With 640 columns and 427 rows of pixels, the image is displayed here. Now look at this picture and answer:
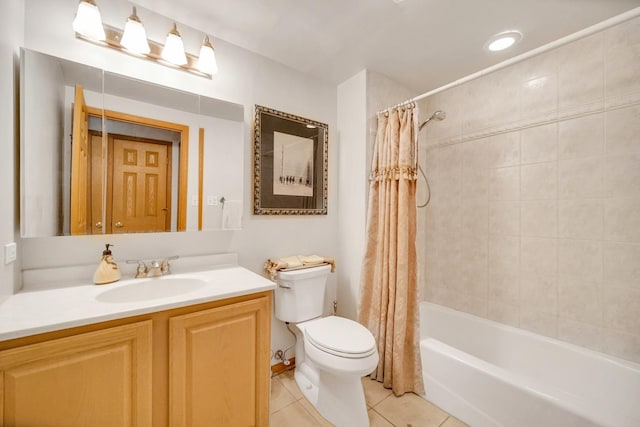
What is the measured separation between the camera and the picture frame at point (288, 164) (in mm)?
1782

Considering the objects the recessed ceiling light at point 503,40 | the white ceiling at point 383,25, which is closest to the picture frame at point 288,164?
the white ceiling at point 383,25

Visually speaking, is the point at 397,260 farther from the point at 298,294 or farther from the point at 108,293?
the point at 108,293

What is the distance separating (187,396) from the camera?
1.04 metres

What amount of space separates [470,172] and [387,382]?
5.62 ft

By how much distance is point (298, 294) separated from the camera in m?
1.72

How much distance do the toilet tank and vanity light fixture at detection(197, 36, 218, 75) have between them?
1.33 meters

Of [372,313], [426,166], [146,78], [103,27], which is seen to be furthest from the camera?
[426,166]

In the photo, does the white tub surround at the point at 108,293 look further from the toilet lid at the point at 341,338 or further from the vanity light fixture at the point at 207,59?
the vanity light fixture at the point at 207,59

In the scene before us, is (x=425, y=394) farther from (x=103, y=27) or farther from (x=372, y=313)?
(x=103, y=27)

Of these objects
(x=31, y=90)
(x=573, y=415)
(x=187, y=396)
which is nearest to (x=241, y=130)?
(x=31, y=90)

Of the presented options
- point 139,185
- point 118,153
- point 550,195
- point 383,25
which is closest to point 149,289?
point 139,185

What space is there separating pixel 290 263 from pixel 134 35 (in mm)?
1513

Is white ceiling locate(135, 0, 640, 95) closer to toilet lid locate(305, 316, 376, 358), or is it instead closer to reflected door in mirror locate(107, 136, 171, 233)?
reflected door in mirror locate(107, 136, 171, 233)

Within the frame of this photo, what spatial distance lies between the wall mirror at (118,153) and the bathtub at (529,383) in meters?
1.68
